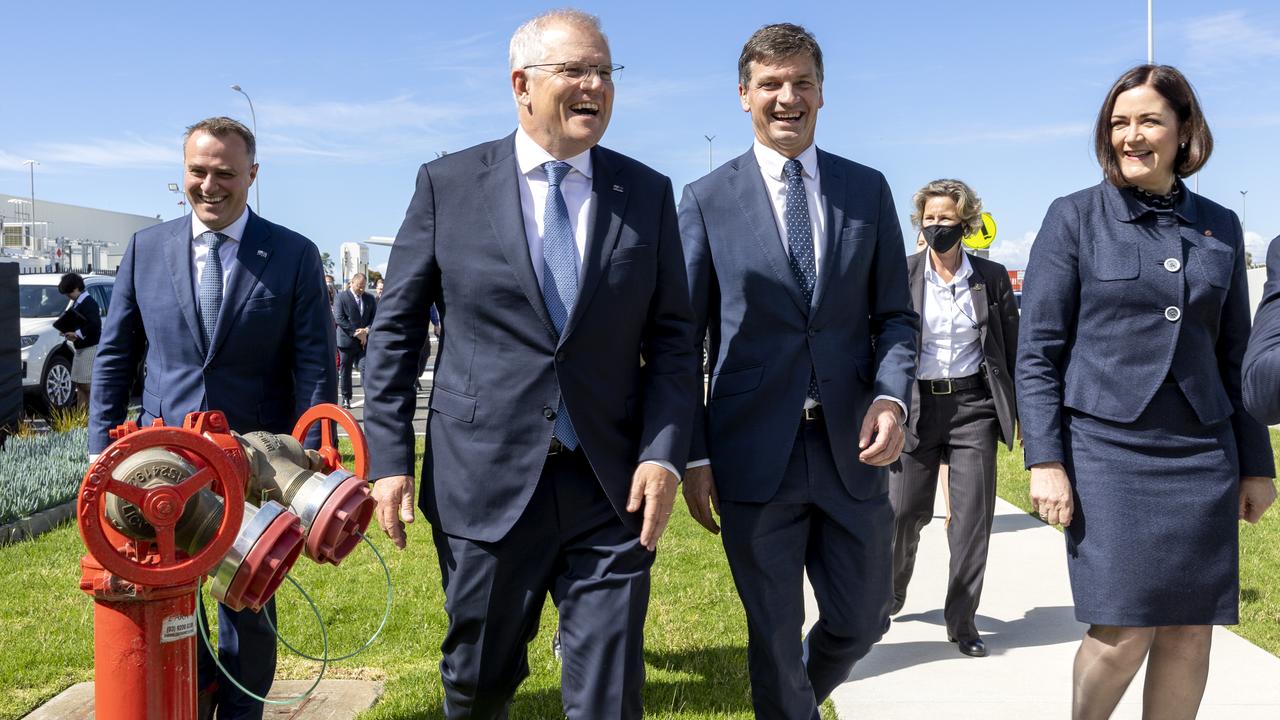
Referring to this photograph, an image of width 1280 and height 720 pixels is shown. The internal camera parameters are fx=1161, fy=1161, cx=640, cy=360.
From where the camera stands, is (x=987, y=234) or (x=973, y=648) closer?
(x=973, y=648)

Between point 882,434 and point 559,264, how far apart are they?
1038mm

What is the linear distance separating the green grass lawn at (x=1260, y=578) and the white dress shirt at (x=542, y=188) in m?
3.50

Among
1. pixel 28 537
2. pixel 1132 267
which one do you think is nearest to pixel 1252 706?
pixel 1132 267

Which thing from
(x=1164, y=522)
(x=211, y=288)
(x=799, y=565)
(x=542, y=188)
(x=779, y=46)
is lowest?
(x=799, y=565)

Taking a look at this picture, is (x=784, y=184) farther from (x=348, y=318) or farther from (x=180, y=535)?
(x=348, y=318)

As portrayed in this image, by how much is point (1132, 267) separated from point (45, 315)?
16.6m

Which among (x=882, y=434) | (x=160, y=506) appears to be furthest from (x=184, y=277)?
(x=882, y=434)

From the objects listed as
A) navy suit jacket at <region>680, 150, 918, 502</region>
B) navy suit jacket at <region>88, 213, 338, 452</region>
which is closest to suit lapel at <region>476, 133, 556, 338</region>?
navy suit jacket at <region>680, 150, 918, 502</region>

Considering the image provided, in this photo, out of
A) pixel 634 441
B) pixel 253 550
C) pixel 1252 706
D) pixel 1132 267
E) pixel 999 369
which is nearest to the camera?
pixel 253 550

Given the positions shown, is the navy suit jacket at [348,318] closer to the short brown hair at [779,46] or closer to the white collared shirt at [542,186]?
the short brown hair at [779,46]

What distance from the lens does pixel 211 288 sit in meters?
3.77

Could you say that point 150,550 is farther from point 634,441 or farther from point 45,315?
point 45,315

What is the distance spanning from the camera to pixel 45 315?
16.6m

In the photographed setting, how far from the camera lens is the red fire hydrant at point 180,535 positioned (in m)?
2.11
